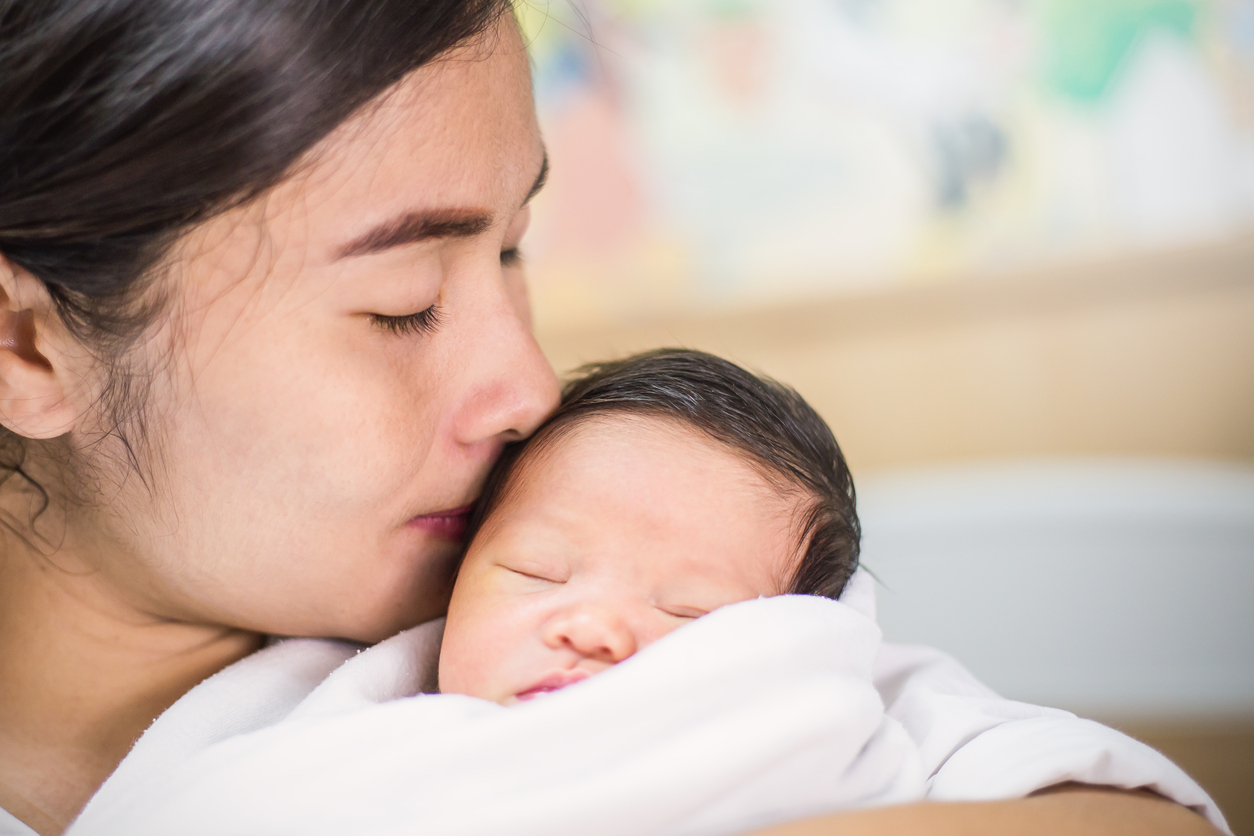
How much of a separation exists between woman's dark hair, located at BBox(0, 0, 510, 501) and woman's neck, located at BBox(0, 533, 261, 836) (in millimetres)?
328

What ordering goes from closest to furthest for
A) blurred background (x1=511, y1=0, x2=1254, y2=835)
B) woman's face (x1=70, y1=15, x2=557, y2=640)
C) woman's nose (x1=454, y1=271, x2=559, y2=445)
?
woman's face (x1=70, y1=15, x2=557, y2=640), woman's nose (x1=454, y1=271, x2=559, y2=445), blurred background (x1=511, y1=0, x2=1254, y2=835)

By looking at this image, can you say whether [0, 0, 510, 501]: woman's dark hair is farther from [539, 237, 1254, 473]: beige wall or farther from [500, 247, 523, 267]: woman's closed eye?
[539, 237, 1254, 473]: beige wall

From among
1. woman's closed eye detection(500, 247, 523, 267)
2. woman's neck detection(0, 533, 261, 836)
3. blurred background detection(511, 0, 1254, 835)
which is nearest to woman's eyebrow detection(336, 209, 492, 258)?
woman's closed eye detection(500, 247, 523, 267)

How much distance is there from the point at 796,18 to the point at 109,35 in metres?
1.74

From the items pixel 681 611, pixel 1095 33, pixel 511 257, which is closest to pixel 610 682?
pixel 681 611

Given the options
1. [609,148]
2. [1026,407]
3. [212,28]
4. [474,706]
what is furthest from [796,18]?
[474,706]

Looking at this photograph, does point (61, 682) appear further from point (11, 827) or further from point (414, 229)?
point (414, 229)

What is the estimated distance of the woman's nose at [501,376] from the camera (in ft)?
2.77

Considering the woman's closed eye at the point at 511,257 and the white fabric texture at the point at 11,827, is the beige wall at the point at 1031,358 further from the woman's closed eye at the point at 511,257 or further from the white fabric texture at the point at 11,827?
the white fabric texture at the point at 11,827

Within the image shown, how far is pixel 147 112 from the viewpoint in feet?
2.27

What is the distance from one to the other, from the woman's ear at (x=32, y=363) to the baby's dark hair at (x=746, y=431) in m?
0.37

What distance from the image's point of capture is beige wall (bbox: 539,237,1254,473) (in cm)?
196

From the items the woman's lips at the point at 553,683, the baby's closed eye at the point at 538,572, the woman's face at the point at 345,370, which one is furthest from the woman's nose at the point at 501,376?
the woman's lips at the point at 553,683

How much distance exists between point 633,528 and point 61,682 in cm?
57
